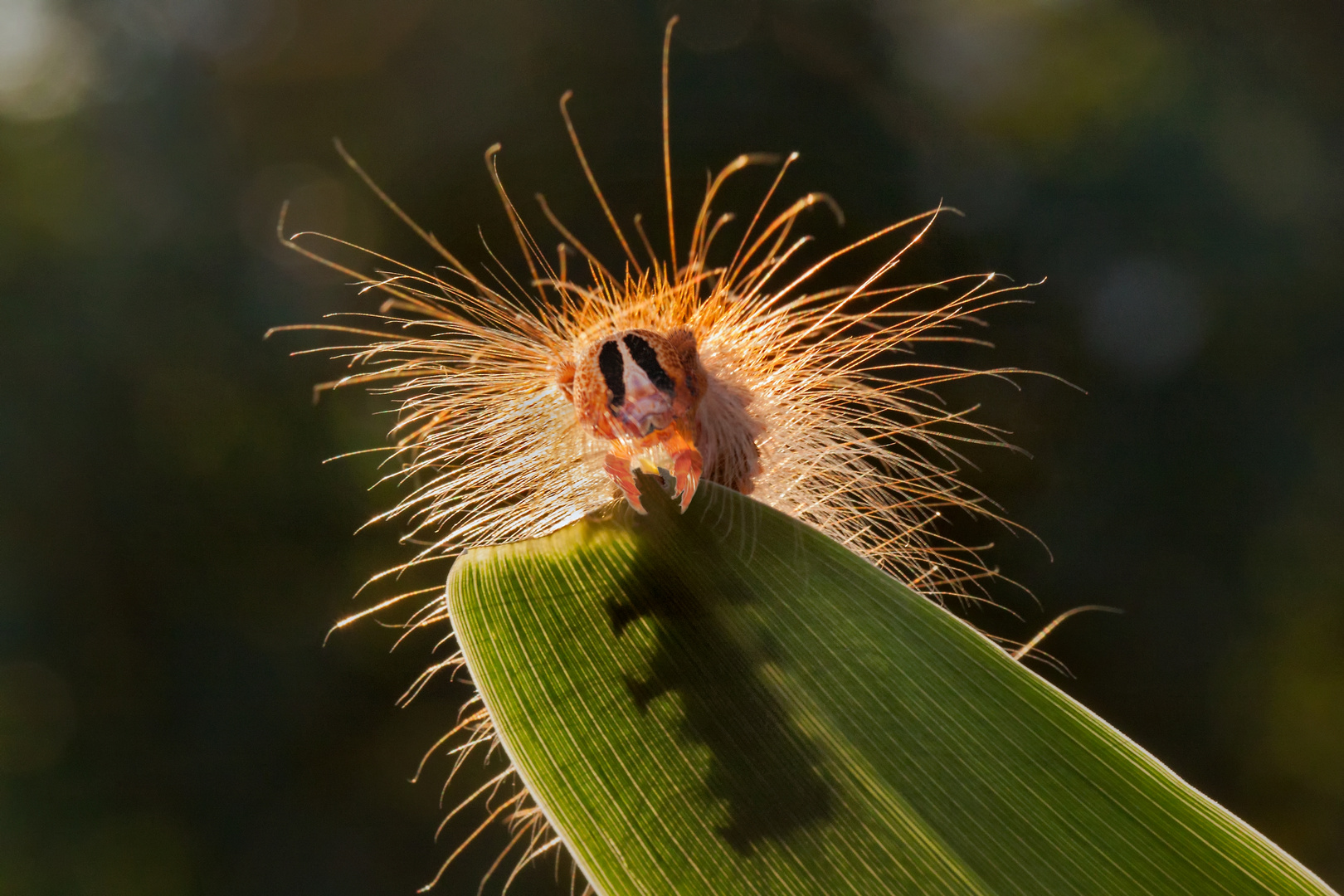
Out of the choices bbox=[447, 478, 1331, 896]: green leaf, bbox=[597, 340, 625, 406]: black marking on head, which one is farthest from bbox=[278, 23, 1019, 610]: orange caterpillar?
bbox=[447, 478, 1331, 896]: green leaf

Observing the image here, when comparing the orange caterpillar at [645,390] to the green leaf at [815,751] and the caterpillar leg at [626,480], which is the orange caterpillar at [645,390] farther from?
the green leaf at [815,751]

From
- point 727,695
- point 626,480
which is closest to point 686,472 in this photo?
point 626,480

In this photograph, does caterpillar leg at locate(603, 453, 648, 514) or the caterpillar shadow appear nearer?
the caterpillar shadow

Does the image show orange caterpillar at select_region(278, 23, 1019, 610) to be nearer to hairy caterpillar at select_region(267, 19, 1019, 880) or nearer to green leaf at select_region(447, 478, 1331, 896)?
hairy caterpillar at select_region(267, 19, 1019, 880)

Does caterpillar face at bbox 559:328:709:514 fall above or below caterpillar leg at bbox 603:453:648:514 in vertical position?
above

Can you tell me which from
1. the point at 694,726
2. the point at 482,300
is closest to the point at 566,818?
the point at 694,726

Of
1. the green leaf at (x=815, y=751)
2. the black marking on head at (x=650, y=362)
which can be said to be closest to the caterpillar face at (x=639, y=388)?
the black marking on head at (x=650, y=362)
